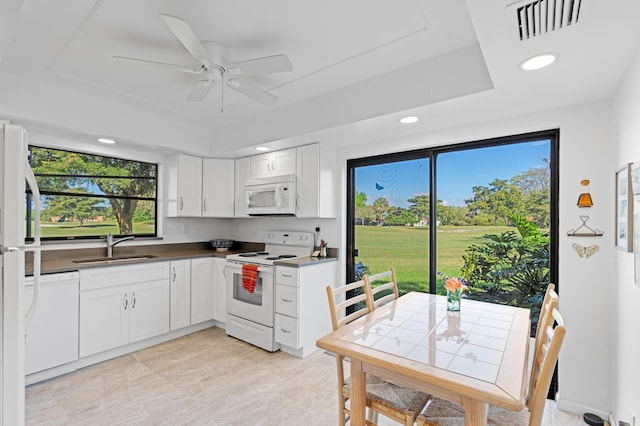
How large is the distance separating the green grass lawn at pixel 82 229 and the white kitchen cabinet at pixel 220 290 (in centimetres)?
103

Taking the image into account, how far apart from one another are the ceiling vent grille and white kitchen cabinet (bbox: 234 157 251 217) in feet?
10.3

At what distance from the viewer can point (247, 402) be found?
7.57 ft

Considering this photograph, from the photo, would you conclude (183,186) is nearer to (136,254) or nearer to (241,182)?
(241,182)

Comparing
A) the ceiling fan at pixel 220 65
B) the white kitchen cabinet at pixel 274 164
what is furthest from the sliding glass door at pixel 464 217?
the ceiling fan at pixel 220 65

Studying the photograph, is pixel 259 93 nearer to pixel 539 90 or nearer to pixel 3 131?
pixel 3 131

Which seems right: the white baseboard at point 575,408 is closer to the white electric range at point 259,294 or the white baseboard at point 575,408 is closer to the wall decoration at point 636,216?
the wall decoration at point 636,216

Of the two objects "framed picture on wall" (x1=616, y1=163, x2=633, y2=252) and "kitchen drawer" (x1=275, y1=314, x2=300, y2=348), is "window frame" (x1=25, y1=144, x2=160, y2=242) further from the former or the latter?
"framed picture on wall" (x1=616, y1=163, x2=633, y2=252)

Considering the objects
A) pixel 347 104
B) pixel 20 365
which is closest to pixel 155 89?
pixel 347 104

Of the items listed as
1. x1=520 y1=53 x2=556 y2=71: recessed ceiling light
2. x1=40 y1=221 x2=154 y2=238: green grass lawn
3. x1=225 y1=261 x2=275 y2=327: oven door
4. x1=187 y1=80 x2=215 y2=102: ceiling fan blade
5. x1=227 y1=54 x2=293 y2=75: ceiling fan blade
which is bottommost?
x1=225 y1=261 x2=275 y2=327: oven door

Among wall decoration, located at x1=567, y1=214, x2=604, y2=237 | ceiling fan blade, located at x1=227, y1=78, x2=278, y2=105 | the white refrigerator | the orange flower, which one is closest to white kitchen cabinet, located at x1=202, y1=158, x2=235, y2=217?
ceiling fan blade, located at x1=227, y1=78, x2=278, y2=105

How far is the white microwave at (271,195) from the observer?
341 centimetres

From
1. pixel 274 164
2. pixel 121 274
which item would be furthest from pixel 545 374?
pixel 121 274

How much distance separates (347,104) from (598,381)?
265 cm

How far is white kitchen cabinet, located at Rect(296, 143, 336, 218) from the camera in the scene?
328 cm
